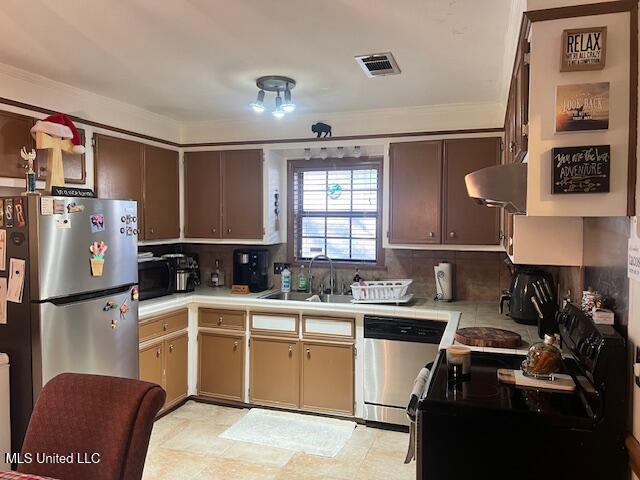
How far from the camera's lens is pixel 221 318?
13.0ft

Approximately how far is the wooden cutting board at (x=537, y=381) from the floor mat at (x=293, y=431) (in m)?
1.69

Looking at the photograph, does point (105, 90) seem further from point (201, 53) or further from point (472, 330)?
point (472, 330)

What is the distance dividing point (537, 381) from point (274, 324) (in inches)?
92.7

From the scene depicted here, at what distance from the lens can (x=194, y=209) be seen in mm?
4371

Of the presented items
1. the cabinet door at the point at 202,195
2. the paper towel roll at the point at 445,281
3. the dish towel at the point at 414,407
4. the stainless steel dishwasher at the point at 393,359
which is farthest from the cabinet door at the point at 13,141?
the paper towel roll at the point at 445,281

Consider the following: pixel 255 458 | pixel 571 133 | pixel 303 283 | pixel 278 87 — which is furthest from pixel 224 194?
pixel 571 133

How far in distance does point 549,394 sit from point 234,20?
195 cm

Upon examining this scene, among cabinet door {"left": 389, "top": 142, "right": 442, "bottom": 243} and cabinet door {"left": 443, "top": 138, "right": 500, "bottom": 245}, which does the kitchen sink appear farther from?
cabinet door {"left": 443, "top": 138, "right": 500, "bottom": 245}

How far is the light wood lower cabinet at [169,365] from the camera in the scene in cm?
354

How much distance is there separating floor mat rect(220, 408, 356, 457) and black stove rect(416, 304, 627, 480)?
1.72 meters

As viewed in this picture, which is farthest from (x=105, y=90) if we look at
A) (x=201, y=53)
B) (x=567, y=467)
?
(x=567, y=467)

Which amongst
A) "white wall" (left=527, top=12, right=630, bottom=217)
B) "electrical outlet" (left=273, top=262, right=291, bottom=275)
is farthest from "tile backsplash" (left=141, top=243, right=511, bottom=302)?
"white wall" (left=527, top=12, right=630, bottom=217)

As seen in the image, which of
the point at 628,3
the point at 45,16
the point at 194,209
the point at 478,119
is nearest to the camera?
the point at 628,3

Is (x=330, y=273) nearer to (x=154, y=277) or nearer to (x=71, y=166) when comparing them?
(x=154, y=277)
